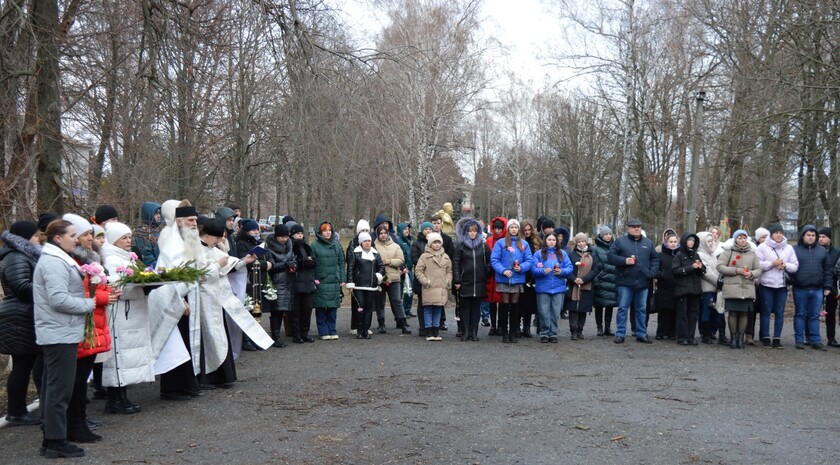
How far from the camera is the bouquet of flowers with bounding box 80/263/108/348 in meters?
5.82

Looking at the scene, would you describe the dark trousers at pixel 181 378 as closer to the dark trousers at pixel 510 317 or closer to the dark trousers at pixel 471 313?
the dark trousers at pixel 471 313

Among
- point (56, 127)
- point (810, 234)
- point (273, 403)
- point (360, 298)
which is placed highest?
point (56, 127)

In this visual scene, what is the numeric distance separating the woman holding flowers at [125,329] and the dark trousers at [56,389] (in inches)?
40.1

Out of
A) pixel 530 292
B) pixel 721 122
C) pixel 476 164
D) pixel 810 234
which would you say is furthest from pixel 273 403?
pixel 476 164

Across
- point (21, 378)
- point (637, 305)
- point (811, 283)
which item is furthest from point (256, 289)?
point (811, 283)

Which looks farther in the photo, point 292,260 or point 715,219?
point 715,219

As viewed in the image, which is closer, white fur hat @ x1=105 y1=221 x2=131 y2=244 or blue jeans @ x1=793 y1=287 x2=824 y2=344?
white fur hat @ x1=105 y1=221 x2=131 y2=244

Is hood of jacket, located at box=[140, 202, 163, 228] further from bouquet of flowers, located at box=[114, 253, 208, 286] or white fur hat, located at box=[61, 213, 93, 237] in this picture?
white fur hat, located at box=[61, 213, 93, 237]

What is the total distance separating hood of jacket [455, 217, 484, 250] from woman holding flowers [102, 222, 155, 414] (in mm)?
5715

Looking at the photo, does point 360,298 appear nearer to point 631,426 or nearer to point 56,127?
point 56,127

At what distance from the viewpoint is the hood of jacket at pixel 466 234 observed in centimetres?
1165

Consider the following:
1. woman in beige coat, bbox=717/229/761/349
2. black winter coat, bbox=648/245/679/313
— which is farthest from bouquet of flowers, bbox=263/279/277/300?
woman in beige coat, bbox=717/229/761/349

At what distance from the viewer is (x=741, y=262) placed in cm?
1139

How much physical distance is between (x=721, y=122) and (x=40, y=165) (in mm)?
18184
